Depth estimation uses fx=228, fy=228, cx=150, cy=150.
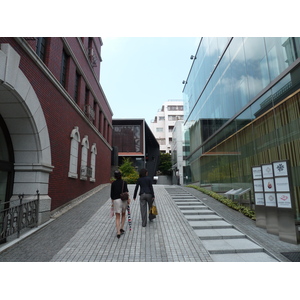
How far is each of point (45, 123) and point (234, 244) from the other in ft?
23.4

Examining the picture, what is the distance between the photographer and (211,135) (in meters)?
16.8

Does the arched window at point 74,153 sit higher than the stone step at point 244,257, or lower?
higher

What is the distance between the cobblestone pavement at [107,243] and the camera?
→ 4906 millimetres

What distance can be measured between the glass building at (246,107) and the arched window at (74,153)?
807 cm

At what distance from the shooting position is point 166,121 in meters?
64.3

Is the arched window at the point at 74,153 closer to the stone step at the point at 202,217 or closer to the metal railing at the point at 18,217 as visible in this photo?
the metal railing at the point at 18,217

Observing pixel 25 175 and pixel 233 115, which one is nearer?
pixel 25 175

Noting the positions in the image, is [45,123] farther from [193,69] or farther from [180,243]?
[193,69]

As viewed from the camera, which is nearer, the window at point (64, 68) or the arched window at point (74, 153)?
the window at point (64, 68)

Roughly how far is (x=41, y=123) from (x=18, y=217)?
126 inches

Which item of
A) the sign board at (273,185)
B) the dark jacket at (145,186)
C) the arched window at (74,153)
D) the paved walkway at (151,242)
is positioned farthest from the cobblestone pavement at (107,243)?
the arched window at (74,153)

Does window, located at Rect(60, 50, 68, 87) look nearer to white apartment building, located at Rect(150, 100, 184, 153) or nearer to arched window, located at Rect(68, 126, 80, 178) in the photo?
arched window, located at Rect(68, 126, 80, 178)

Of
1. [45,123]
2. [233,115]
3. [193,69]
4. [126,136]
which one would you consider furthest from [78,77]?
[126,136]

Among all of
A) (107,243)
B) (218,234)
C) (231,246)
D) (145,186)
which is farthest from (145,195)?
(231,246)
